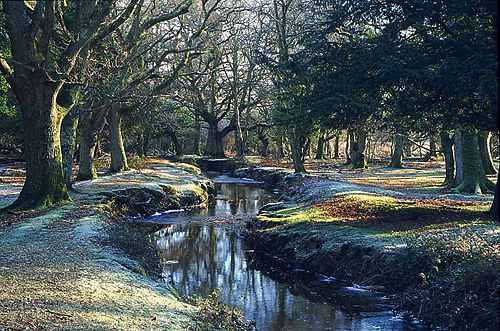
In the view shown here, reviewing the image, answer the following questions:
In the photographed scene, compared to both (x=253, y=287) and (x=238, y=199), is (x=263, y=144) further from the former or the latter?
(x=253, y=287)

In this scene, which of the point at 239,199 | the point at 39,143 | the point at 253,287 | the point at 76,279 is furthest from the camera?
the point at 239,199

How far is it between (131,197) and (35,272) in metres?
14.5

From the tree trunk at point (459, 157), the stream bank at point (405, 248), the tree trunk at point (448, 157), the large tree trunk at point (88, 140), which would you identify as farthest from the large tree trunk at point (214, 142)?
the stream bank at point (405, 248)

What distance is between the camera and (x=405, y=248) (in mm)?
12250

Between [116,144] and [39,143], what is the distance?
669 inches

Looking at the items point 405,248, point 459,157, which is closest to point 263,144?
point 459,157

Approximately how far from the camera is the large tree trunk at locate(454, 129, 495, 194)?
80.4 feet

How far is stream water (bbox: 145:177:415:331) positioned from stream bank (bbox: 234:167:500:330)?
1.85ft

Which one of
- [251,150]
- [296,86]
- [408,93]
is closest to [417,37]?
[408,93]

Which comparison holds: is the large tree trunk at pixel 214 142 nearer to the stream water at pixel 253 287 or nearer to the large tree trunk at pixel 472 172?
the large tree trunk at pixel 472 172

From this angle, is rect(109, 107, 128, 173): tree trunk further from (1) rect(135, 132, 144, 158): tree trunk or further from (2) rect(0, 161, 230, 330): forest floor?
(1) rect(135, 132, 144, 158): tree trunk

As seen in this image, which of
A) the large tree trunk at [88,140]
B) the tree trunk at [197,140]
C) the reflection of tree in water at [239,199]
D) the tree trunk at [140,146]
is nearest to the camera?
the reflection of tree in water at [239,199]

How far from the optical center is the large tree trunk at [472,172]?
2450cm

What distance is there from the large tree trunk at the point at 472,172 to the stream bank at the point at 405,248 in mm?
3205
